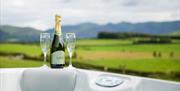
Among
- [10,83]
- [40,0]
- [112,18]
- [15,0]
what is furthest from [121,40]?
[10,83]

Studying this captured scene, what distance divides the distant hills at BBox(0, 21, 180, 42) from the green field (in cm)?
7

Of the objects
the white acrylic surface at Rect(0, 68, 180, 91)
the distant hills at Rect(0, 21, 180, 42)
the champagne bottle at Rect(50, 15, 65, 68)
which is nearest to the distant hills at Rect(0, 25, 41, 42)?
the distant hills at Rect(0, 21, 180, 42)

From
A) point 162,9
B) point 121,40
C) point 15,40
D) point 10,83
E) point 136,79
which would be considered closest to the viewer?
point 136,79

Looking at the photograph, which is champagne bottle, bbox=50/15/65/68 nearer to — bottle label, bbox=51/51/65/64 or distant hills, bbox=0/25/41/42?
bottle label, bbox=51/51/65/64

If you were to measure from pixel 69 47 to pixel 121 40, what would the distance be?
39.7 inches

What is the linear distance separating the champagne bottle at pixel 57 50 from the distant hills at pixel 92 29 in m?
0.69

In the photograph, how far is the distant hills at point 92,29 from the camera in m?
2.89

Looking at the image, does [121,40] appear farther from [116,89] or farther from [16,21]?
[116,89]

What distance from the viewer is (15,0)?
322 cm

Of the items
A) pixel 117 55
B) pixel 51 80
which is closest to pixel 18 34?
pixel 117 55

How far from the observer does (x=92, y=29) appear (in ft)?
10.3

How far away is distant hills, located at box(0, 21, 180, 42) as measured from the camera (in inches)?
114

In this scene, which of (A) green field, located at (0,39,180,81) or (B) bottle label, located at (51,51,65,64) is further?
(A) green field, located at (0,39,180,81)

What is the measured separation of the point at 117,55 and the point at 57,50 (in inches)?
42.2
